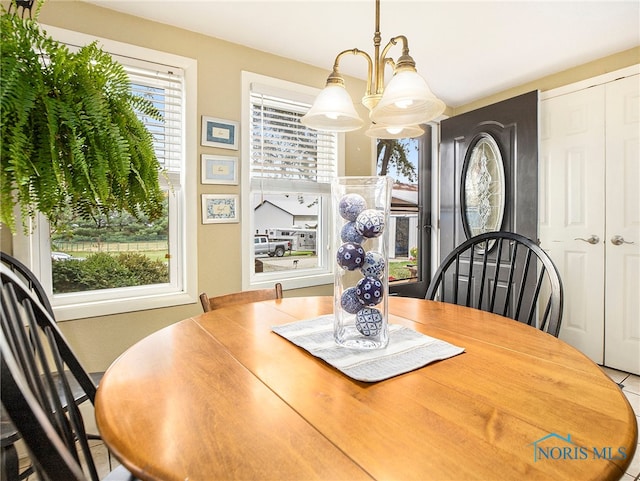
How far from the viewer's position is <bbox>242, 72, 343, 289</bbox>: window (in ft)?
8.37

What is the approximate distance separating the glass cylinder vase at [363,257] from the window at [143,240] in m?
1.35

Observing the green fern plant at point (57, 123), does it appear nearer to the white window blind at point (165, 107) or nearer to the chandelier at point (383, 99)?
the chandelier at point (383, 99)

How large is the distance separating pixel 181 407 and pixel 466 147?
3304mm

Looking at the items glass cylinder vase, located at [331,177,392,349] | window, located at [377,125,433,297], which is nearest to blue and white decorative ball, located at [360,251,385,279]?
glass cylinder vase, located at [331,177,392,349]

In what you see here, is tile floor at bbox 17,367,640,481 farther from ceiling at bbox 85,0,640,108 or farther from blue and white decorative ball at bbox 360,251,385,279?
ceiling at bbox 85,0,640,108

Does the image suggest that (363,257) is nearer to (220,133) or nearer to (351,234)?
(351,234)

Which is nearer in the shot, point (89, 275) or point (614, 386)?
point (614, 386)

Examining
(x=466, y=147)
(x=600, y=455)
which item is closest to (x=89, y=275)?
(x=600, y=455)

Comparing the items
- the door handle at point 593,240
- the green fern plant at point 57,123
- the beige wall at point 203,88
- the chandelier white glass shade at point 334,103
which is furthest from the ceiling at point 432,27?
the door handle at point 593,240

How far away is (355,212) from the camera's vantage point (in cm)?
103

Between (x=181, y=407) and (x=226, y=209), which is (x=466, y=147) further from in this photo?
(x=181, y=407)

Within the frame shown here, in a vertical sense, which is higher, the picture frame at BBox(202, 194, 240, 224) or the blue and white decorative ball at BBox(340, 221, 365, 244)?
the picture frame at BBox(202, 194, 240, 224)

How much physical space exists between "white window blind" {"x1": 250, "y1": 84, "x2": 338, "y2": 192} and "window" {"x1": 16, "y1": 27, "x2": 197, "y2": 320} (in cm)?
46

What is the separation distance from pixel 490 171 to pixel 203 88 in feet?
8.01
